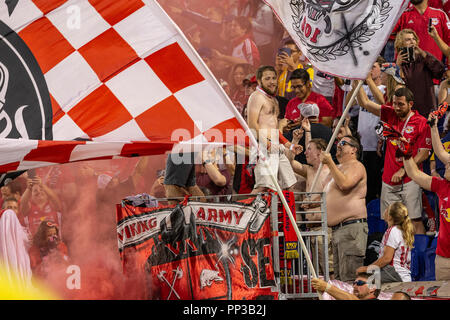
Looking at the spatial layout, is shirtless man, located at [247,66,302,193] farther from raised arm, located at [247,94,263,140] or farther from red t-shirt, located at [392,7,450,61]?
red t-shirt, located at [392,7,450,61]

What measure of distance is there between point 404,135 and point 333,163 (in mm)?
960

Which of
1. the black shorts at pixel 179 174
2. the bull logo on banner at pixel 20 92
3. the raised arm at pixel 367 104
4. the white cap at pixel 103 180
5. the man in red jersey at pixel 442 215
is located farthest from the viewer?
the white cap at pixel 103 180

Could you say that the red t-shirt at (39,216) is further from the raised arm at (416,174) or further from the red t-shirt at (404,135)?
the raised arm at (416,174)

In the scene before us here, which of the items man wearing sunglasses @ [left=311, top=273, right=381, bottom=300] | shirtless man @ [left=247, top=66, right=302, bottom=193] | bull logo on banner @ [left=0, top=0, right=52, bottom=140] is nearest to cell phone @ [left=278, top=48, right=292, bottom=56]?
shirtless man @ [left=247, top=66, right=302, bottom=193]

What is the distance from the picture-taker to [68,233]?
784 centimetres

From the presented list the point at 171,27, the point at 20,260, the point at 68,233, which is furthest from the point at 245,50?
the point at 171,27

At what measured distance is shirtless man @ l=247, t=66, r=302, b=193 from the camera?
600cm

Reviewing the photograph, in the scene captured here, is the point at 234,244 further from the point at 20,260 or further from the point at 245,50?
the point at 245,50

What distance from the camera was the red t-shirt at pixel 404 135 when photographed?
21.0 ft

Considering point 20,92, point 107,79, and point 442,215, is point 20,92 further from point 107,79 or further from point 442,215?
point 442,215

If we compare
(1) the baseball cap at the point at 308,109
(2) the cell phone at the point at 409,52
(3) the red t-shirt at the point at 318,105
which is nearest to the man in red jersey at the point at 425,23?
(2) the cell phone at the point at 409,52

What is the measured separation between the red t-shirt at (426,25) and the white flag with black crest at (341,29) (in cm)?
221

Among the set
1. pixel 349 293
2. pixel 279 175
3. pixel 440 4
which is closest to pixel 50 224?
pixel 279 175

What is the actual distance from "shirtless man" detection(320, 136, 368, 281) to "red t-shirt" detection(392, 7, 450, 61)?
1.76 meters
